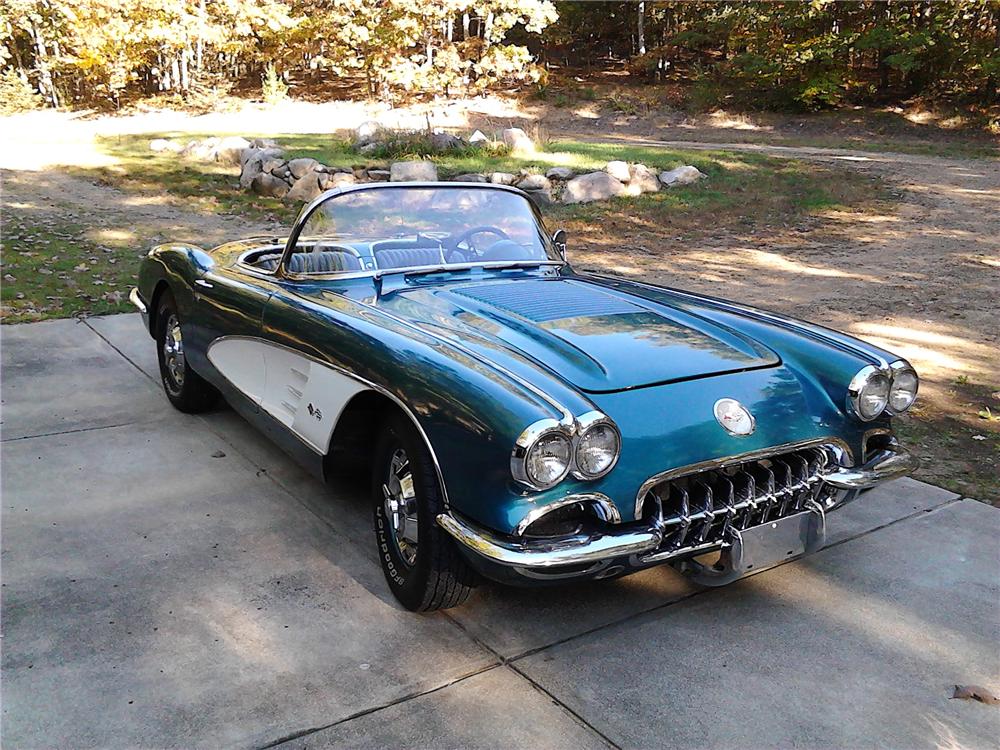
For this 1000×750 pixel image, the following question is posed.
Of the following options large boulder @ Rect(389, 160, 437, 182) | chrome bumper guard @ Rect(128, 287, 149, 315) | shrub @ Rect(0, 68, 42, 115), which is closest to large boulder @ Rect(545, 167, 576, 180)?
large boulder @ Rect(389, 160, 437, 182)

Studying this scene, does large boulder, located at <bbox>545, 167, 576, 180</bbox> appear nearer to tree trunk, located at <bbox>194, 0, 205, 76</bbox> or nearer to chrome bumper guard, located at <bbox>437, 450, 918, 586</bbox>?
chrome bumper guard, located at <bbox>437, 450, 918, 586</bbox>

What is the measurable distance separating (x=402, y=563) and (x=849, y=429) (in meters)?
1.68

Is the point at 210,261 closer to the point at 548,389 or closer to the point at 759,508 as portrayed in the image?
the point at 548,389

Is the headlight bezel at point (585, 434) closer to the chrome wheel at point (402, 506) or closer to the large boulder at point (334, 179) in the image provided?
the chrome wheel at point (402, 506)

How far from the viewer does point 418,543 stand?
305cm

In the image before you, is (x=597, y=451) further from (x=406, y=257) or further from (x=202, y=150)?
(x=202, y=150)

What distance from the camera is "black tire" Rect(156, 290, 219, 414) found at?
5.05m

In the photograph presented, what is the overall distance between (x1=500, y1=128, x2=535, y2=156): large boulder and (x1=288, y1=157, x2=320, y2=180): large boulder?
367 centimetres

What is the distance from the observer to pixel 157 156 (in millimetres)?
16500

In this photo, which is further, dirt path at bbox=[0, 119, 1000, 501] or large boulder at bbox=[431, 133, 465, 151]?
large boulder at bbox=[431, 133, 465, 151]

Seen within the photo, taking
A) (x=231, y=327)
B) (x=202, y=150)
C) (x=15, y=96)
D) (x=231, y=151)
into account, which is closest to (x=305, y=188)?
(x=231, y=151)

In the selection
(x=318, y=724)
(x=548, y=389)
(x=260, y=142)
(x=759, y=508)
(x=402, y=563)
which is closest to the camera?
(x=318, y=724)

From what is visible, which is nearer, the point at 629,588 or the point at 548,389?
the point at 548,389

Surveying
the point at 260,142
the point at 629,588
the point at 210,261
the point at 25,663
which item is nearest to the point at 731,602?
the point at 629,588
